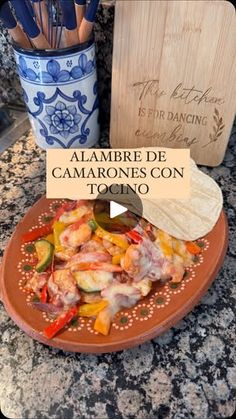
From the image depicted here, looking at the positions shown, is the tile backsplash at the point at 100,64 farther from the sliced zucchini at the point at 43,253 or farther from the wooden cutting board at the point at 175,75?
the sliced zucchini at the point at 43,253

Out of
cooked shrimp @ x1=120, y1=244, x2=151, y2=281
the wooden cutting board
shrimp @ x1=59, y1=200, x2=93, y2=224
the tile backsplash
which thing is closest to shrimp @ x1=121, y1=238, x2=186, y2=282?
cooked shrimp @ x1=120, y1=244, x2=151, y2=281

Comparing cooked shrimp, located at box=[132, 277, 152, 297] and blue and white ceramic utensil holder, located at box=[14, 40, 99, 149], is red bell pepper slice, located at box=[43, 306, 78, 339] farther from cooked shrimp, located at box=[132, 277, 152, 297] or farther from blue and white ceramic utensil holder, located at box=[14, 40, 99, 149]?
Answer: blue and white ceramic utensil holder, located at box=[14, 40, 99, 149]

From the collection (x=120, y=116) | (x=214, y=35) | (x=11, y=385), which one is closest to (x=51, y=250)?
(x=11, y=385)

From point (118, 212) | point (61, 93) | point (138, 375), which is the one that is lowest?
point (138, 375)

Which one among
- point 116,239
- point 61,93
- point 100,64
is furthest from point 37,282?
point 100,64

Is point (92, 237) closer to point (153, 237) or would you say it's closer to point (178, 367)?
point (153, 237)

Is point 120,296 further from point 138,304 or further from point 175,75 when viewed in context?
point 175,75
